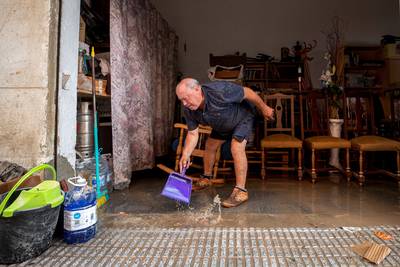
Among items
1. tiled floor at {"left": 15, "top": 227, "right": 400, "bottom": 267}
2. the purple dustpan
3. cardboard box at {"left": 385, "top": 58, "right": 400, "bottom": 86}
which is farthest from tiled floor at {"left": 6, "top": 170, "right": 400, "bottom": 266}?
cardboard box at {"left": 385, "top": 58, "right": 400, "bottom": 86}

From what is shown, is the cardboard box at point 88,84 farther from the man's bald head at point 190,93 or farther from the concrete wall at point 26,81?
the man's bald head at point 190,93

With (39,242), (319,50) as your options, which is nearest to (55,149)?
(39,242)

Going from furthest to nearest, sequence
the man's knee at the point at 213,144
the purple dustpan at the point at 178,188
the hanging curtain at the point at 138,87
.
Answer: the man's knee at the point at 213,144 → the hanging curtain at the point at 138,87 → the purple dustpan at the point at 178,188

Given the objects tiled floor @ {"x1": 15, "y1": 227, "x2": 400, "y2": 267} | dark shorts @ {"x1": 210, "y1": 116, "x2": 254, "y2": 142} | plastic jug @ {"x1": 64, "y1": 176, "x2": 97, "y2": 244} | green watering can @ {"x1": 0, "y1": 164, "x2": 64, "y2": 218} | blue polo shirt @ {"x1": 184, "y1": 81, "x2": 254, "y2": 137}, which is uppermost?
blue polo shirt @ {"x1": 184, "y1": 81, "x2": 254, "y2": 137}

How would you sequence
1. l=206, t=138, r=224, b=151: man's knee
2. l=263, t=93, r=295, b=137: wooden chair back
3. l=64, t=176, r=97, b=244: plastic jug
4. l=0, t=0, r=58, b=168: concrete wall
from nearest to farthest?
l=64, t=176, r=97, b=244: plastic jug
l=0, t=0, r=58, b=168: concrete wall
l=206, t=138, r=224, b=151: man's knee
l=263, t=93, r=295, b=137: wooden chair back

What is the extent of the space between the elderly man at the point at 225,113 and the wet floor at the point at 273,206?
0.23m

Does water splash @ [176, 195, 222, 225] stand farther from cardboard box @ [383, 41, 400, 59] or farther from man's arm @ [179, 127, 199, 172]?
cardboard box @ [383, 41, 400, 59]

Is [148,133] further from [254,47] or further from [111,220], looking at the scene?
[254,47]

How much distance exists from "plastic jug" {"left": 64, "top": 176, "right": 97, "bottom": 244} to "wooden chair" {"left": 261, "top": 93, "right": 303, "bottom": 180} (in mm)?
1923

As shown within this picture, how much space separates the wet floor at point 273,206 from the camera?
1.63 m

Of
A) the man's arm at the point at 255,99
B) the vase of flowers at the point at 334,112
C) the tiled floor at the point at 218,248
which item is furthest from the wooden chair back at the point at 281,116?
the tiled floor at the point at 218,248

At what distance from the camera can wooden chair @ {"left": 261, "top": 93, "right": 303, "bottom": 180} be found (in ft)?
8.93

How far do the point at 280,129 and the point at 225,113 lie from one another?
4.37 feet

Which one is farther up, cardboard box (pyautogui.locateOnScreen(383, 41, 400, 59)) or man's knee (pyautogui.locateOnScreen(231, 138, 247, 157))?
cardboard box (pyautogui.locateOnScreen(383, 41, 400, 59))
